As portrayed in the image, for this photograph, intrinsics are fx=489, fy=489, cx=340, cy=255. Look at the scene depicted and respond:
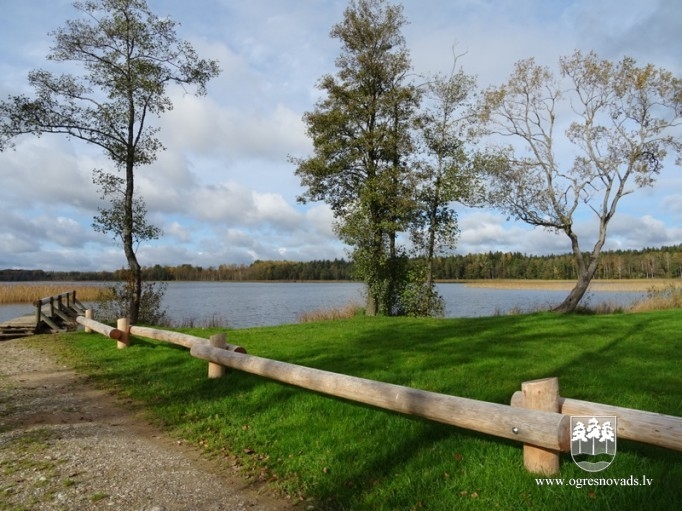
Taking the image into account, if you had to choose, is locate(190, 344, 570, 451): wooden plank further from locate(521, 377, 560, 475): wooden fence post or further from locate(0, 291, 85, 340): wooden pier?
locate(0, 291, 85, 340): wooden pier

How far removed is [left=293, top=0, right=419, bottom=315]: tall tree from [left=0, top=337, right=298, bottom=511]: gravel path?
49.3 feet

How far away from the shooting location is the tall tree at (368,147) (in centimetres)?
2116

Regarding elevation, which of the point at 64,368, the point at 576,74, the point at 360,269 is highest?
the point at 576,74

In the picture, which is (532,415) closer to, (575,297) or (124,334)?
(124,334)

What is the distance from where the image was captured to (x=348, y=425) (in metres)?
5.64

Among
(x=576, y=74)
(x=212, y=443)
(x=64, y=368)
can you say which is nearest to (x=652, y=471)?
(x=212, y=443)

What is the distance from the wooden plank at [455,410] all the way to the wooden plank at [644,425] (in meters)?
0.26

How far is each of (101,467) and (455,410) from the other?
11.5ft

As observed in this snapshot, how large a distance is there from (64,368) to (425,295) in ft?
50.2

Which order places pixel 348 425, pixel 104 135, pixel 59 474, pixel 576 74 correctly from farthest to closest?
pixel 576 74 → pixel 104 135 → pixel 348 425 → pixel 59 474

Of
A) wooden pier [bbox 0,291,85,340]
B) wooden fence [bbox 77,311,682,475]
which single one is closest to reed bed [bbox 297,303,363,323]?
wooden pier [bbox 0,291,85,340]

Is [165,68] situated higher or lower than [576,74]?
lower

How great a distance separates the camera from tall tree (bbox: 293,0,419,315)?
21.2 metres

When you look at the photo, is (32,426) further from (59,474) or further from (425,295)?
(425,295)
